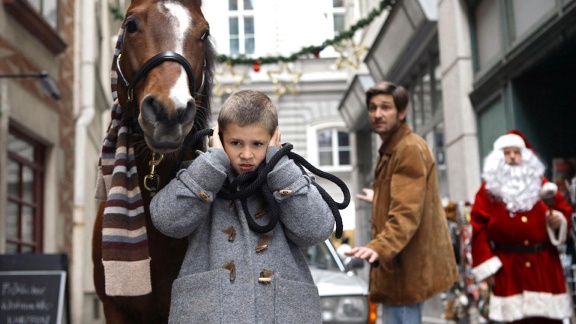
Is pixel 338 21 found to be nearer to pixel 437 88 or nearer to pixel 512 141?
pixel 437 88

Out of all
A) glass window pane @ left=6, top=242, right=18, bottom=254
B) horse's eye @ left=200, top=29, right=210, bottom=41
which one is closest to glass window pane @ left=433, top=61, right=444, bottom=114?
glass window pane @ left=6, top=242, right=18, bottom=254

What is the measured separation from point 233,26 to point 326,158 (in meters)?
6.42

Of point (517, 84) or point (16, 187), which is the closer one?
point (517, 84)

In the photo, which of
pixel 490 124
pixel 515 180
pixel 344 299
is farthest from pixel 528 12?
pixel 344 299

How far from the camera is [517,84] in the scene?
9195 mm

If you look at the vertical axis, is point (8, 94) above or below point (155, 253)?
above

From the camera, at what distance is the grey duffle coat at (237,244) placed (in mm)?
2809

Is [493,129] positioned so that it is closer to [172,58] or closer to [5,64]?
[5,64]

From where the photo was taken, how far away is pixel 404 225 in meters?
4.57

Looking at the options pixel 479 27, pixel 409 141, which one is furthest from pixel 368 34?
pixel 409 141

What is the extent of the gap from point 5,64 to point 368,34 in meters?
10.9

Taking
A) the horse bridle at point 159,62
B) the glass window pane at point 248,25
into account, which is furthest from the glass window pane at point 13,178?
the glass window pane at point 248,25

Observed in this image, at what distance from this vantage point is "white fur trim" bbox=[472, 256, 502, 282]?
20.8 ft

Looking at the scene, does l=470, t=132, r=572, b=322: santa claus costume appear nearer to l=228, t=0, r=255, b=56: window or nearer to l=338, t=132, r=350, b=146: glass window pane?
l=228, t=0, r=255, b=56: window
